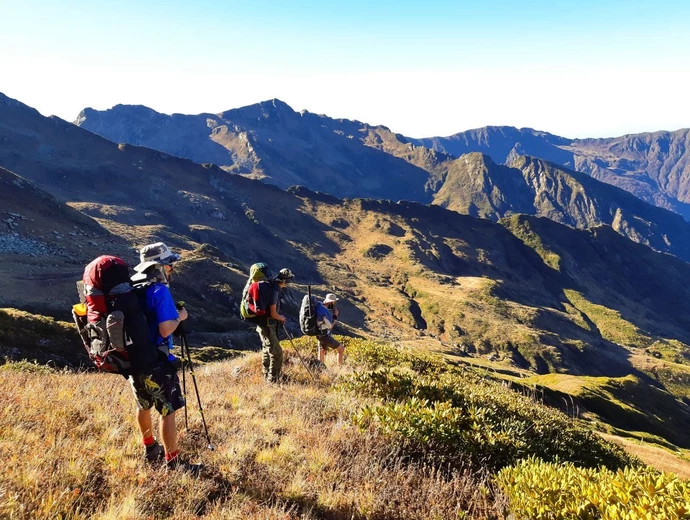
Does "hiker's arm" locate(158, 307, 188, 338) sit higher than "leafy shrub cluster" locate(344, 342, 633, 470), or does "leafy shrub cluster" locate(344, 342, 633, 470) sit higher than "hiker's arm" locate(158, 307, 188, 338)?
"hiker's arm" locate(158, 307, 188, 338)

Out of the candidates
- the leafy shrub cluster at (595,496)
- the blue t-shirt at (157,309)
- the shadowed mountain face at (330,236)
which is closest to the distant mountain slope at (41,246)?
the shadowed mountain face at (330,236)

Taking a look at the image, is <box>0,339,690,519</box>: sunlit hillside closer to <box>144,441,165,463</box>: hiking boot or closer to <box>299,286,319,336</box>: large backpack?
<box>144,441,165,463</box>: hiking boot

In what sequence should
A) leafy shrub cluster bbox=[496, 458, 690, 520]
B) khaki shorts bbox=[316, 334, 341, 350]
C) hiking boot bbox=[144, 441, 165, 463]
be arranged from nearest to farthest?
1. leafy shrub cluster bbox=[496, 458, 690, 520]
2. hiking boot bbox=[144, 441, 165, 463]
3. khaki shorts bbox=[316, 334, 341, 350]

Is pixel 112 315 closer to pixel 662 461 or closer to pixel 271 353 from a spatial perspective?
pixel 271 353

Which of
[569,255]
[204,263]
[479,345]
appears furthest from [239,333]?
[569,255]

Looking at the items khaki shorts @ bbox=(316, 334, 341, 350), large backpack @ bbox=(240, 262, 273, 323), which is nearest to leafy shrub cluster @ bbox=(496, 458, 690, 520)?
large backpack @ bbox=(240, 262, 273, 323)

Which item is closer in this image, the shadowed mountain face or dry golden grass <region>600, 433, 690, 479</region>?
dry golden grass <region>600, 433, 690, 479</region>

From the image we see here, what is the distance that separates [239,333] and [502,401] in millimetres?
31474

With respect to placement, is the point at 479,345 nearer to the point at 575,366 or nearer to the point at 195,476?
the point at 575,366

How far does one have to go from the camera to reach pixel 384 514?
14.5 feet

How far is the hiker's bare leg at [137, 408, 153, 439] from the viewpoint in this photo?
480 cm

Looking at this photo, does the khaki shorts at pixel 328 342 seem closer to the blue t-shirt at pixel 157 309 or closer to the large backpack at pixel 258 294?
the large backpack at pixel 258 294

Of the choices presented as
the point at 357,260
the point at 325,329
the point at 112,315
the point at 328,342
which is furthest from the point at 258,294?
the point at 357,260

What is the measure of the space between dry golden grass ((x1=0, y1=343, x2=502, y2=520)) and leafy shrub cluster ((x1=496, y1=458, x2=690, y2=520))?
1.54 feet
